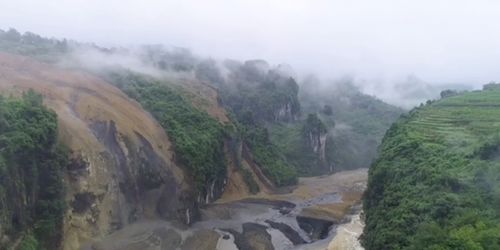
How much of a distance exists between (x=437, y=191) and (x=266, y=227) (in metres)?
37.3

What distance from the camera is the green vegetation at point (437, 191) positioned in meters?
42.0

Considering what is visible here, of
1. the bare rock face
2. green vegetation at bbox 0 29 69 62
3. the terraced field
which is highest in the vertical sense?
green vegetation at bbox 0 29 69 62

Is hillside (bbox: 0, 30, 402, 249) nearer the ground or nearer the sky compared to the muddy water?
nearer the sky

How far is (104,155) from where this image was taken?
74.9m

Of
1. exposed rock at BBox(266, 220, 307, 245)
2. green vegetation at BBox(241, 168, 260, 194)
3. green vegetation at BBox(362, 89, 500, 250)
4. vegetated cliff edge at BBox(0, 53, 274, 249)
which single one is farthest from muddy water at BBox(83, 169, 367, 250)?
green vegetation at BBox(362, 89, 500, 250)

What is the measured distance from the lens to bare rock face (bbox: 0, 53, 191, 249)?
70000 millimetres

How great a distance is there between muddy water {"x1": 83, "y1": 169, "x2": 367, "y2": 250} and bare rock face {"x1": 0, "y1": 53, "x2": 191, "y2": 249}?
251cm

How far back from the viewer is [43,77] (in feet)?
287

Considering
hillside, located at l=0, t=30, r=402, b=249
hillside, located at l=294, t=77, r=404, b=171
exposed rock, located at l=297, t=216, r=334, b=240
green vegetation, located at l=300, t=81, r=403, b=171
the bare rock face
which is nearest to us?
the bare rock face

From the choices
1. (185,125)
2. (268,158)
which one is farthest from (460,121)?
(268,158)

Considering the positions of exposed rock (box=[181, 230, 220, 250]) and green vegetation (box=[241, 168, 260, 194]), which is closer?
exposed rock (box=[181, 230, 220, 250])

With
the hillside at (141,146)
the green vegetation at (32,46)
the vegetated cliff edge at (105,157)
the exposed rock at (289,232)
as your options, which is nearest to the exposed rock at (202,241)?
the hillside at (141,146)

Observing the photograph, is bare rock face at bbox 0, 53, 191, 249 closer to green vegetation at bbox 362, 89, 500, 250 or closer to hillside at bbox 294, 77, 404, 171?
green vegetation at bbox 362, 89, 500, 250

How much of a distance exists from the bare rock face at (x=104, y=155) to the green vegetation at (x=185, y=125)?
85.4 inches
